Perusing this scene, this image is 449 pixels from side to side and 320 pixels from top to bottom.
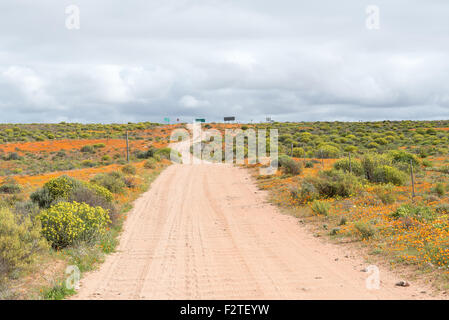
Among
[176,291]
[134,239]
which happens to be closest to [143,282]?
[176,291]

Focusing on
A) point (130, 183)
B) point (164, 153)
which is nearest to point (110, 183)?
point (130, 183)

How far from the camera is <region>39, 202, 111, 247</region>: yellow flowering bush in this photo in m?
9.67

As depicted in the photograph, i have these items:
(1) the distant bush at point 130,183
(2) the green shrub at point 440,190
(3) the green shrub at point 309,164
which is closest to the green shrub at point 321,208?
(2) the green shrub at point 440,190

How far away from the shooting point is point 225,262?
910cm

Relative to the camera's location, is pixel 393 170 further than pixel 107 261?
Yes

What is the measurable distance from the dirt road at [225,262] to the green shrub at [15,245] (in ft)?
4.31

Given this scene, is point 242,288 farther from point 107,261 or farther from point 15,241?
point 15,241

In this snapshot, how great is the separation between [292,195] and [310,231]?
17.0 ft

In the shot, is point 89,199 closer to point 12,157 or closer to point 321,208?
point 321,208

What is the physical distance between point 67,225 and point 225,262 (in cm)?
418

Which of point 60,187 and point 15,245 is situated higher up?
point 60,187

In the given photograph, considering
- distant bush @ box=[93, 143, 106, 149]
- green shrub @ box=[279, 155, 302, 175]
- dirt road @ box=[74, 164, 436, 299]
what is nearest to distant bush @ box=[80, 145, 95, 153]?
distant bush @ box=[93, 143, 106, 149]

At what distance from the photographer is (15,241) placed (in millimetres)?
7562

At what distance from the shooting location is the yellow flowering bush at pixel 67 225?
9.67 meters
